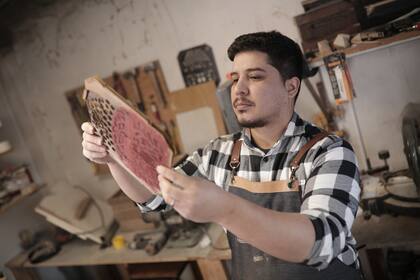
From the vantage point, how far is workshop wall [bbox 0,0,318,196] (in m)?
2.34

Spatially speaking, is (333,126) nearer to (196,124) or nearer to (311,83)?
(311,83)

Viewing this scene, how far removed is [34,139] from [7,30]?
3.14 ft

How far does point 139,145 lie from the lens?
997 millimetres

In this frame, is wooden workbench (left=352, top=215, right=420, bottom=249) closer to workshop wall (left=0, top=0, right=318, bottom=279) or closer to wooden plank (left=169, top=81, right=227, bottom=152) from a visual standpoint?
workshop wall (left=0, top=0, right=318, bottom=279)

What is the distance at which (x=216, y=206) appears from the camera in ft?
2.70

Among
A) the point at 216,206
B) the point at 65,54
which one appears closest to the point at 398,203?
the point at 216,206

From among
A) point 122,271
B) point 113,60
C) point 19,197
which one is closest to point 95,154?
point 113,60

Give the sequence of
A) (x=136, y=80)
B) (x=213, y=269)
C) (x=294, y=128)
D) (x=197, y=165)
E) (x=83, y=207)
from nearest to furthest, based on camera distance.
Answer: (x=294, y=128)
(x=197, y=165)
(x=213, y=269)
(x=136, y=80)
(x=83, y=207)

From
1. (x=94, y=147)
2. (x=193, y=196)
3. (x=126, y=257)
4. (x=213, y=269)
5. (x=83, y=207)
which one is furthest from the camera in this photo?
(x=83, y=207)

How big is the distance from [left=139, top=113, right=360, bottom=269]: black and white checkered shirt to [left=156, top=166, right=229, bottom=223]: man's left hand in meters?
0.27

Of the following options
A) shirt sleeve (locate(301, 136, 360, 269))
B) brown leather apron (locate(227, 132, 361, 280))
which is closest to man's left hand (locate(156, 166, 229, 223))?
shirt sleeve (locate(301, 136, 360, 269))

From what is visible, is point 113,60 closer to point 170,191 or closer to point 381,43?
point 381,43

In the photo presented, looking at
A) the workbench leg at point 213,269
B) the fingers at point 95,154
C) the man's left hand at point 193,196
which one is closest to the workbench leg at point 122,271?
the workbench leg at point 213,269

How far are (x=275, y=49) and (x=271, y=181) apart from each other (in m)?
0.53
